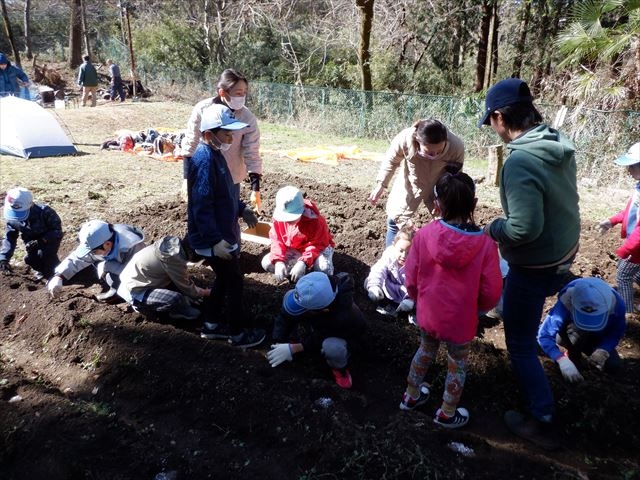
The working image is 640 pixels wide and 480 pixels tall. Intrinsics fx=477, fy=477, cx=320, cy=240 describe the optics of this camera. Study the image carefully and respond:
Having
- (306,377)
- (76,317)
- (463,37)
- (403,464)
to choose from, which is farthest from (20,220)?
(463,37)

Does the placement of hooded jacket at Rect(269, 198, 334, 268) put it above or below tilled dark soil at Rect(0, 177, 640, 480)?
above

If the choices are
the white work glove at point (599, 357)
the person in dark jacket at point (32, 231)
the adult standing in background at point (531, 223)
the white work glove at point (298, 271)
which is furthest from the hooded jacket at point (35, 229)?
the white work glove at point (599, 357)

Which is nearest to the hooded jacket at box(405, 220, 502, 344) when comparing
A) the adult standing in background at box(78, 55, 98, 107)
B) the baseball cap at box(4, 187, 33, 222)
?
the baseball cap at box(4, 187, 33, 222)

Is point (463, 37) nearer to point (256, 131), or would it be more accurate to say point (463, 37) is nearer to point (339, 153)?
point (339, 153)

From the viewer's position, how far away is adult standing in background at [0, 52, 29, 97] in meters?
9.80

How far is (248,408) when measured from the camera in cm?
277

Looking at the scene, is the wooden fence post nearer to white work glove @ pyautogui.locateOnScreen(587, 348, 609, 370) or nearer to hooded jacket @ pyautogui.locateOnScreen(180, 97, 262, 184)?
hooded jacket @ pyautogui.locateOnScreen(180, 97, 262, 184)

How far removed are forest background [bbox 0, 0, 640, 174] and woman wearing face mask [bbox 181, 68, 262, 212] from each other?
6.98 metres

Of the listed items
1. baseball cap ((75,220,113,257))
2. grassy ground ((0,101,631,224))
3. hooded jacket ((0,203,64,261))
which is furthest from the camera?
grassy ground ((0,101,631,224))

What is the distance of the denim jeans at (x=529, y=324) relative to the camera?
2.44 meters

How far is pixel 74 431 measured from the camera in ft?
8.27

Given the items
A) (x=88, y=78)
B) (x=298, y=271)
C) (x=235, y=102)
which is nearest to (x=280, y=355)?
(x=298, y=271)

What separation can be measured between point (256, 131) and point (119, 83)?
51.9ft

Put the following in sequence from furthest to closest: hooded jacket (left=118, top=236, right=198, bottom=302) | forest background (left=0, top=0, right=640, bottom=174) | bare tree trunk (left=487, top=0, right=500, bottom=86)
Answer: bare tree trunk (left=487, top=0, right=500, bottom=86) < forest background (left=0, top=0, right=640, bottom=174) < hooded jacket (left=118, top=236, right=198, bottom=302)
